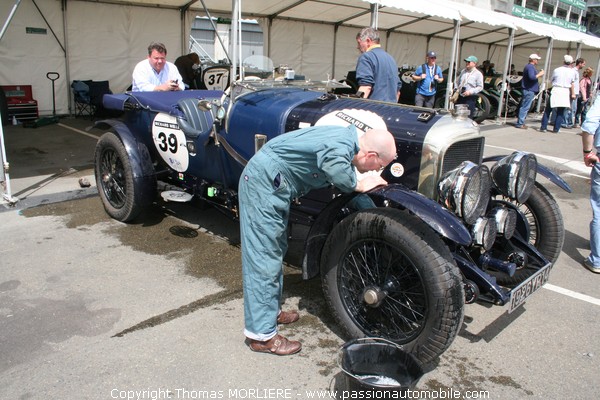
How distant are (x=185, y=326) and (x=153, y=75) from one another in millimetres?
3234

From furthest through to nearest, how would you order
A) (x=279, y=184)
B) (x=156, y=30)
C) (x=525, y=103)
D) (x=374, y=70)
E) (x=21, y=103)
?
1. (x=525, y=103)
2. (x=156, y=30)
3. (x=21, y=103)
4. (x=374, y=70)
5. (x=279, y=184)

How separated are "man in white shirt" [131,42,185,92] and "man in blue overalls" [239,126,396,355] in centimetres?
282

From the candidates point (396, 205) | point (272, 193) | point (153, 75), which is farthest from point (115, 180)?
point (396, 205)

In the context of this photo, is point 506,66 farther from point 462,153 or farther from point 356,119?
point 356,119

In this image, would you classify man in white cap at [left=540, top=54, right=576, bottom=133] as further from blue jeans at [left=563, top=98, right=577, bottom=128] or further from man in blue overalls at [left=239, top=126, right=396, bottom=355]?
man in blue overalls at [left=239, top=126, right=396, bottom=355]

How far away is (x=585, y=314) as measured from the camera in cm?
359

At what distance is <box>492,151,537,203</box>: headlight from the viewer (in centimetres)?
320

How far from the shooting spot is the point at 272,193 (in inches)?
107

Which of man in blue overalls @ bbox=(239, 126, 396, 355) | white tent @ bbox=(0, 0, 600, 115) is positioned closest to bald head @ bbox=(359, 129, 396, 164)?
man in blue overalls @ bbox=(239, 126, 396, 355)

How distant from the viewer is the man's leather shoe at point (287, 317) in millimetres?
3270

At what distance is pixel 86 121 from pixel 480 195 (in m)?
9.68

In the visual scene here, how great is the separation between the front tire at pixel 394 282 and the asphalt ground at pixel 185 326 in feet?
0.88

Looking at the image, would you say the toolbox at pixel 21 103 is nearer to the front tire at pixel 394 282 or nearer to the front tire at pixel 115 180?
the front tire at pixel 115 180

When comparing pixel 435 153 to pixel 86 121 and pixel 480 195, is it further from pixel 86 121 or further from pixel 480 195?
pixel 86 121
